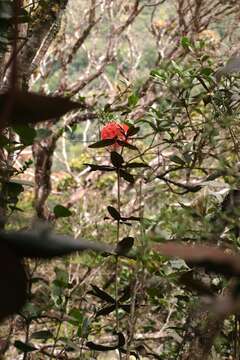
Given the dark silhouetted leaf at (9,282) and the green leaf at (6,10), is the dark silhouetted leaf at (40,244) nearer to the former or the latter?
the dark silhouetted leaf at (9,282)

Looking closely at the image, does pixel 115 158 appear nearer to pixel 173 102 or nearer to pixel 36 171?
pixel 173 102

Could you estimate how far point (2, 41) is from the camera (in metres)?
0.97

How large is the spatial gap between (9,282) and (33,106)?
0.16 meters

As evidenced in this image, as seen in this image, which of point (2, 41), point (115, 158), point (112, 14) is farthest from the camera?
point (112, 14)

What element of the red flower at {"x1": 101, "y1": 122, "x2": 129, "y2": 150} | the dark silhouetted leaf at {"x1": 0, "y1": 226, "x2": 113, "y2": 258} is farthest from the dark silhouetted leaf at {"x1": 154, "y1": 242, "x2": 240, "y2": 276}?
the red flower at {"x1": 101, "y1": 122, "x2": 129, "y2": 150}

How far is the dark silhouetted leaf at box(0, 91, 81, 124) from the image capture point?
53 centimetres

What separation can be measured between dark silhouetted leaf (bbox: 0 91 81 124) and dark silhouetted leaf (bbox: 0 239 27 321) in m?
0.12

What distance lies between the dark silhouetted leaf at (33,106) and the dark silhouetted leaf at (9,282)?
125 mm

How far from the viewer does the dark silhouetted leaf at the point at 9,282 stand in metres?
0.49

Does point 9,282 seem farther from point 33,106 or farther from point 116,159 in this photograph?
point 116,159

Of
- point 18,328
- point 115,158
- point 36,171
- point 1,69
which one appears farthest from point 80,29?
point 115,158

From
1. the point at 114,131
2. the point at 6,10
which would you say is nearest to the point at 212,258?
the point at 6,10

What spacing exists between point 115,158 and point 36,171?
3736 millimetres

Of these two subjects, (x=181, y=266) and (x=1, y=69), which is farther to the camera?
(x=1, y=69)
